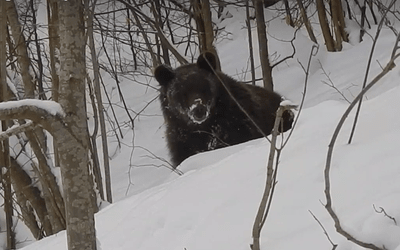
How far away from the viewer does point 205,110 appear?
662cm

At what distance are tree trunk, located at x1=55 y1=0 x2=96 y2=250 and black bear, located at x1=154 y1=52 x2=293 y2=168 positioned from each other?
13.3ft

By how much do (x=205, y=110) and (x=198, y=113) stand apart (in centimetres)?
10

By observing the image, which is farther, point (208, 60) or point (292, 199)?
point (208, 60)

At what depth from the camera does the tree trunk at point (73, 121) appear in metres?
2.49

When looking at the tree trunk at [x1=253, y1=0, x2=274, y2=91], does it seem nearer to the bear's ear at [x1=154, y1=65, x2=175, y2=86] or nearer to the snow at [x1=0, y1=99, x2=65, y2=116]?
the bear's ear at [x1=154, y1=65, x2=175, y2=86]

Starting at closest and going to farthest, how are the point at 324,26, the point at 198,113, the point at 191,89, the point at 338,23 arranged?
the point at 198,113
the point at 191,89
the point at 324,26
the point at 338,23

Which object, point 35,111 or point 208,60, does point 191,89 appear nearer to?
point 208,60

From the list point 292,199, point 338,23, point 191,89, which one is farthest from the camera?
point 338,23

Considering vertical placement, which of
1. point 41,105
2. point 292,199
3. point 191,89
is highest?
point 41,105

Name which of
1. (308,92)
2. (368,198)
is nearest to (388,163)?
(368,198)

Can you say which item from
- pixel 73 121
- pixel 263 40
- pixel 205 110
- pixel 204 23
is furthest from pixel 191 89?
pixel 73 121

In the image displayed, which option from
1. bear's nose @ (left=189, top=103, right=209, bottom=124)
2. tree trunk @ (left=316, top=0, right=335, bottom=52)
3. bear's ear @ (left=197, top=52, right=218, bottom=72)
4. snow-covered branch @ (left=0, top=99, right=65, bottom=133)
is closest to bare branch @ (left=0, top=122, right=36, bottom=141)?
snow-covered branch @ (left=0, top=99, right=65, bottom=133)

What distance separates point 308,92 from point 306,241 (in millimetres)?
8113

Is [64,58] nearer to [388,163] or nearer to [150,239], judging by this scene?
[150,239]
